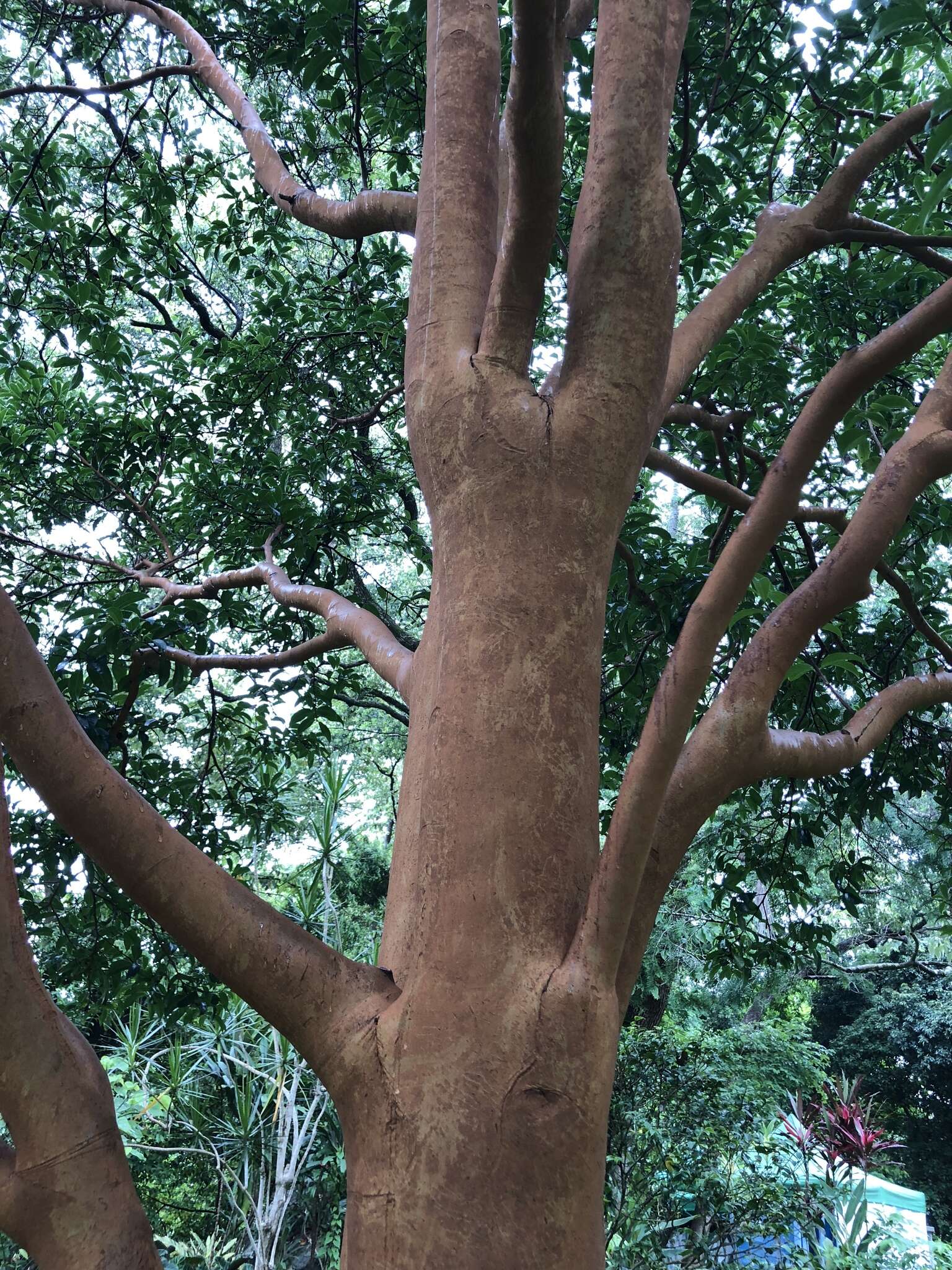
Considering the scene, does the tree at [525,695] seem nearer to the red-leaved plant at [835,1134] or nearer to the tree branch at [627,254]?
the tree branch at [627,254]

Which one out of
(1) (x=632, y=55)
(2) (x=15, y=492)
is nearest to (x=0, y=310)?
(2) (x=15, y=492)

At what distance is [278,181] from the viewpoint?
2443 mm

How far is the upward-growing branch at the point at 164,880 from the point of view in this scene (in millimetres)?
1023

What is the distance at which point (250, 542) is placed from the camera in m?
3.77

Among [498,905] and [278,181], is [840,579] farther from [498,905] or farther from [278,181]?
[278,181]

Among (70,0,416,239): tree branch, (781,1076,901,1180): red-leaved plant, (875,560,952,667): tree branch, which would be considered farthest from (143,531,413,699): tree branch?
(781,1076,901,1180): red-leaved plant

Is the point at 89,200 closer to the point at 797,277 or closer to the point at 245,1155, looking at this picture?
the point at 797,277

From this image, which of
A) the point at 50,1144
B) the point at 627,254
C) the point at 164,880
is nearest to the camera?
the point at 50,1144

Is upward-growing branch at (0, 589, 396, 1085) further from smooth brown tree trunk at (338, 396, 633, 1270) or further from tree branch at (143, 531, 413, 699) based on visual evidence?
tree branch at (143, 531, 413, 699)

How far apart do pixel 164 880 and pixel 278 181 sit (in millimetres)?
2034

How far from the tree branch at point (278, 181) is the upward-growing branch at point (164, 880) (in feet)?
4.94

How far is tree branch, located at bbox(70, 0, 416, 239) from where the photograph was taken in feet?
7.16

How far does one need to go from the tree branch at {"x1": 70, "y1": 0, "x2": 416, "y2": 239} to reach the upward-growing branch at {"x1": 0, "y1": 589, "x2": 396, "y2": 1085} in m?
1.51

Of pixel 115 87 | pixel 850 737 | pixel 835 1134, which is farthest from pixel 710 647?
pixel 835 1134
